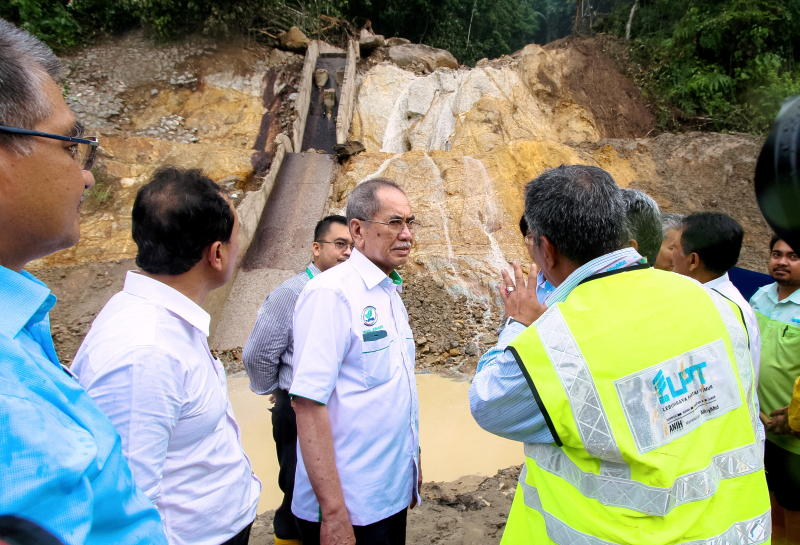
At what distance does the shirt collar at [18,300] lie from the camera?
0.86 metres

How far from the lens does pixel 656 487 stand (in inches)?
52.6

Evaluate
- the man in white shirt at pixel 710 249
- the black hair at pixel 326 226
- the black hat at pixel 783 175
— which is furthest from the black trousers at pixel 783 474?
the black hair at pixel 326 226

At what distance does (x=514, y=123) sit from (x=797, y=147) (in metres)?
12.6

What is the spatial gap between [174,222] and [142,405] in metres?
0.57

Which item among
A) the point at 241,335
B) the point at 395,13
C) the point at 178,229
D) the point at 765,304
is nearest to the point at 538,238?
the point at 178,229

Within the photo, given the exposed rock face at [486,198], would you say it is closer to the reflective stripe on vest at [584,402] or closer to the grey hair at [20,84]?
the reflective stripe on vest at [584,402]

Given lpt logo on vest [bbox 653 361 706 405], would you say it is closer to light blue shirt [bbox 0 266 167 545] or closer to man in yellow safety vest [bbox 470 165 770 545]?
man in yellow safety vest [bbox 470 165 770 545]

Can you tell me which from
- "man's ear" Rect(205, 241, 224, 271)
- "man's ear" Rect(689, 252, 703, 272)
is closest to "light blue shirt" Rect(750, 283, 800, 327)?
"man's ear" Rect(689, 252, 703, 272)

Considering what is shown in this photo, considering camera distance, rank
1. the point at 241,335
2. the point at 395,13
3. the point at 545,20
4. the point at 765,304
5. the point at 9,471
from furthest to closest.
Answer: the point at 545,20 → the point at 395,13 → the point at 241,335 → the point at 765,304 → the point at 9,471

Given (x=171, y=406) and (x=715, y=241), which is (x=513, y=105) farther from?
(x=171, y=406)

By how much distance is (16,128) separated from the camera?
970 mm

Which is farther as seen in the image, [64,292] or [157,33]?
[157,33]

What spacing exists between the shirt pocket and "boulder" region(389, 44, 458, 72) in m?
17.0

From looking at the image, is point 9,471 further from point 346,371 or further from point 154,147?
Answer: point 154,147
